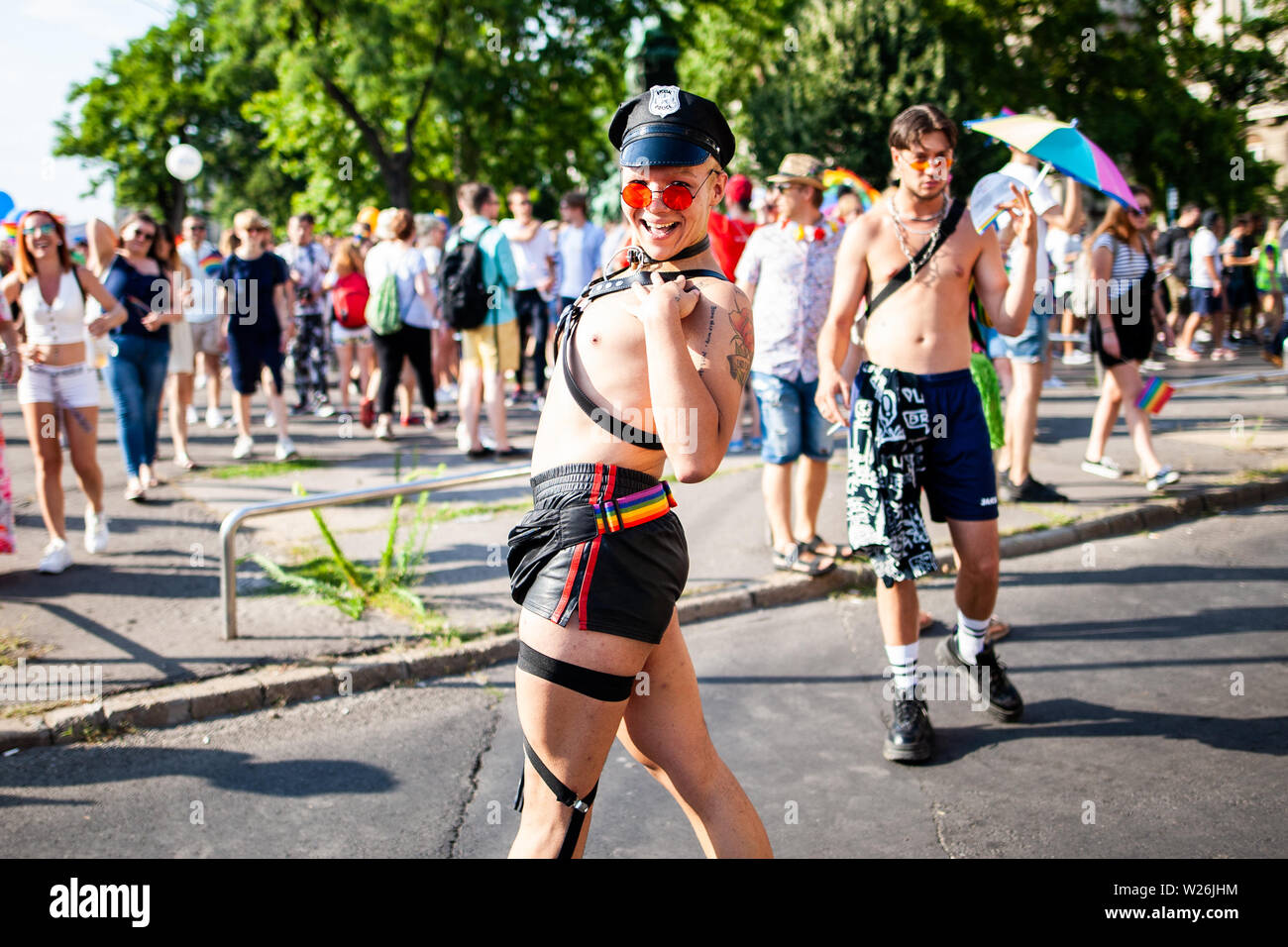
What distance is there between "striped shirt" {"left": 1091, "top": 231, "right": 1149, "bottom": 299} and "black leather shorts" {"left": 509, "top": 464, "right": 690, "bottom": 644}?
6503mm

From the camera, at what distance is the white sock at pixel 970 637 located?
4.34 meters

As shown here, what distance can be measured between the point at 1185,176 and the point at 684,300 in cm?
2947

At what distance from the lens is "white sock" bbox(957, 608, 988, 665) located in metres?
4.34

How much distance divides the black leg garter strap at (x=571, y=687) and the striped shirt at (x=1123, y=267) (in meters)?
6.63

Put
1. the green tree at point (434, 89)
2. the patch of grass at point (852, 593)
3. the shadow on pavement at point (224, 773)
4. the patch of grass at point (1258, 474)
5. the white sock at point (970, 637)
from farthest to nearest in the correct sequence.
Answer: the green tree at point (434, 89) < the patch of grass at point (1258, 474) < the patch of grass at point (852, 593) < the white sock at point (970, 637) < the shadow on pavement at point (224, 773)

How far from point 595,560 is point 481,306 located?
6.75m

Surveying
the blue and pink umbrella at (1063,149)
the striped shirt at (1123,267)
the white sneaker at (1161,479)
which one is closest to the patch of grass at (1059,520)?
the white sneaker at (1161,479)

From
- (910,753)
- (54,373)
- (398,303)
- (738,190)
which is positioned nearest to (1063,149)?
(910,753)

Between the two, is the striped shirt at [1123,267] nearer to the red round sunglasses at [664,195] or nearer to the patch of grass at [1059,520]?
the patch of grass at [1059,520]

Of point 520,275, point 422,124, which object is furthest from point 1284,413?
point 422,124

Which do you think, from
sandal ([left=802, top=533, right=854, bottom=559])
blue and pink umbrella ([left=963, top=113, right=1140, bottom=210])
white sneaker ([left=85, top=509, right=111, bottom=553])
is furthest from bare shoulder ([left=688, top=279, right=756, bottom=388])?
white sneaker ([left=85, top=509, right=111, bottom=553])

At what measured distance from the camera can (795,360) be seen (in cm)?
616

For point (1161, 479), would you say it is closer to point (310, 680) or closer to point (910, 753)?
point (910, 753)

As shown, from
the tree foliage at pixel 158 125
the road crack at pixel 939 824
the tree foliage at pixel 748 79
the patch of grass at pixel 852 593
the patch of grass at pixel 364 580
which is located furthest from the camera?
the tree foliage at pixel 158 125
